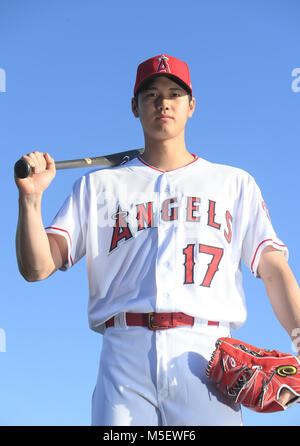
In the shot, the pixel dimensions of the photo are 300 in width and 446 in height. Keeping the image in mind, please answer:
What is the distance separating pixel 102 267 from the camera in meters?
3.44

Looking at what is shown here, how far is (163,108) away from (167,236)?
869 mm

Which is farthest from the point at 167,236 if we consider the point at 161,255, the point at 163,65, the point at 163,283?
the point at 163,65

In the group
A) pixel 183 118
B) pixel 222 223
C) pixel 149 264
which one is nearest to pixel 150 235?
pixel 149 264

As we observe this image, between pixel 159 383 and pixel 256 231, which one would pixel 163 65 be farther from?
pixel 159 383

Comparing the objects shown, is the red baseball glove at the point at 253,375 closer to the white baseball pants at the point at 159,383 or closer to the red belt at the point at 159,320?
the white baseball pants at the point at 159,383

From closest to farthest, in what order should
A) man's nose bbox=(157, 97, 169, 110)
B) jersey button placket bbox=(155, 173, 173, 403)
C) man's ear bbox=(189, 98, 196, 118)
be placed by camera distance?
jersey button placket bbox=(155, 173, 173, 403), man's nose bbox=(157, 97, 169, 110), man's ear bbox=(189, 98, 196, 118)

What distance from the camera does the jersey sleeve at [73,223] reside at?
3523mm

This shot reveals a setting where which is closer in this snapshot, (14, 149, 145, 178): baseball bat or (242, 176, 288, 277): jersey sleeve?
(242, 176, 288, 277): jersey sleeve

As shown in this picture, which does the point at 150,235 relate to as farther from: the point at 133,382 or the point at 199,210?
the point at 133,382

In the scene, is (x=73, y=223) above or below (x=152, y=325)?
above

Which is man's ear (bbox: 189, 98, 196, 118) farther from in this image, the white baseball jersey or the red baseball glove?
the red baseball glove

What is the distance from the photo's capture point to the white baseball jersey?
3229 millimetres

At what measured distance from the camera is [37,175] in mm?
3283

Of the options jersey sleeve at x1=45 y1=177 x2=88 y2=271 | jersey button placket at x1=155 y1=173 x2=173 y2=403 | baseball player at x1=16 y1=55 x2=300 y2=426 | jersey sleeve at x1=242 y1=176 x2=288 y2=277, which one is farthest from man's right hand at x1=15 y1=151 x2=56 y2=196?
jersey sleeve at x1=242 y1=176 x2=288 y2=277
